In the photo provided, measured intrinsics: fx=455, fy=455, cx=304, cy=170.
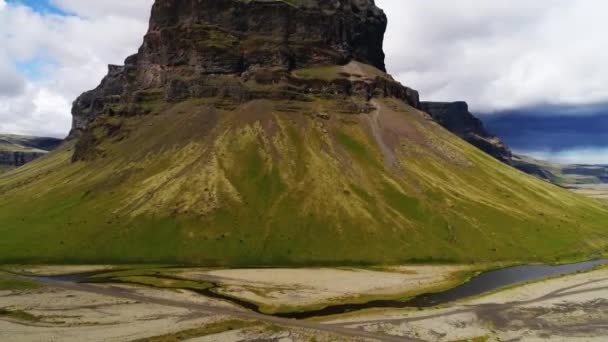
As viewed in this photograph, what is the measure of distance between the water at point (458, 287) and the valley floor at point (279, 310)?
3696mm

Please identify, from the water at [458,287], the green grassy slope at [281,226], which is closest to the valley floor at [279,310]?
the water at [458,287]

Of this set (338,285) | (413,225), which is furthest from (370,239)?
(338,285)

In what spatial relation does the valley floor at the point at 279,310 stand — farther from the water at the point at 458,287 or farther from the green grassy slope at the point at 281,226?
the green grassy slope at the point at 281,226

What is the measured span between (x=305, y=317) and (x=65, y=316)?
4816 cm

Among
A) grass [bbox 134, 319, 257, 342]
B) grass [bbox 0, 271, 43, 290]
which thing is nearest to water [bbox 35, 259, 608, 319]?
grass [bbox 0, 271, 43, 290]

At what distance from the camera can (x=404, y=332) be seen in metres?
82.4

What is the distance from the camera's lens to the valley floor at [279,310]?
268ft

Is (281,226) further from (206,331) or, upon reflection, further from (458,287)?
(206,331)

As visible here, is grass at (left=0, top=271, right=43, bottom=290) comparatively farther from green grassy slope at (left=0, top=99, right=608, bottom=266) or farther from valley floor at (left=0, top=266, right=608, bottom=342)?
green grassy slope at (left=0, top=99, right=608, bottom=266)

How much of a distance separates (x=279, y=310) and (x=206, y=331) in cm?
2008

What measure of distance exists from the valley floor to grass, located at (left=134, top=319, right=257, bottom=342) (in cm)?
18

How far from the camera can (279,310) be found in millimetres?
98438

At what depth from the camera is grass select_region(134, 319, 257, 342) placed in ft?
258

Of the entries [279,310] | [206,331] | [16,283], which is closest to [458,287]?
[279,310]
